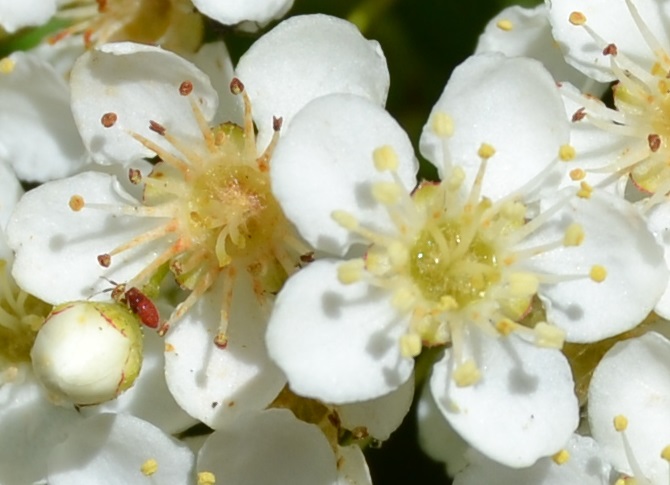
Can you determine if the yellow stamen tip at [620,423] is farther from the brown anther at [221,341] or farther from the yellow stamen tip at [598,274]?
the brown anther at [221,341]

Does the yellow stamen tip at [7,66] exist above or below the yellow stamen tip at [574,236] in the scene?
above

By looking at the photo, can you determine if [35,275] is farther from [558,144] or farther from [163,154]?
[558,144]

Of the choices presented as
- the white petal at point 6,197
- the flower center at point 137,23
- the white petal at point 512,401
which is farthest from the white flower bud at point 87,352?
the flower center at point 137,23

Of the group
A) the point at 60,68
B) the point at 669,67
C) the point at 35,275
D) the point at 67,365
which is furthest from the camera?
the point at 60,68

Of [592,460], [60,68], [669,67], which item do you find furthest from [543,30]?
[60,68]

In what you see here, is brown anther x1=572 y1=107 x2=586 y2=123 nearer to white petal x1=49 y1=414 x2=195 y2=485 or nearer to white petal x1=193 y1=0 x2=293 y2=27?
white petal x1=193 y1=0 x2=293 y2=27

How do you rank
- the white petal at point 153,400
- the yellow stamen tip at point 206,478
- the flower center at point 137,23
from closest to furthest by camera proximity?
the yellow stamen tip at point 206,478 → the white petal at point 153,400 → the flower center at point 137,23
